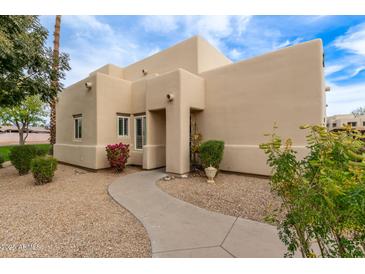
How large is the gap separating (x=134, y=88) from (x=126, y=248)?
9.57 metres

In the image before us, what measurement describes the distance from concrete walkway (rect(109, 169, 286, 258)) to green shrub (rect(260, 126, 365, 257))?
4.15ft

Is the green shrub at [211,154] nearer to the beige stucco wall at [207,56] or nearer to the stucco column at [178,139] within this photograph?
the stucco column at [178,139]

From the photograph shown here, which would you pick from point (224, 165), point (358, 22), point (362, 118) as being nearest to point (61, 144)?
point (224, 165)

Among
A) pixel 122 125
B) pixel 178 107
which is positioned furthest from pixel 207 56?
pixel 122 125

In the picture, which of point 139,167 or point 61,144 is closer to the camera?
point 139,167

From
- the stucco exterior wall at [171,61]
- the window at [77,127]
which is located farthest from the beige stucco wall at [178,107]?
the window at [77,127]

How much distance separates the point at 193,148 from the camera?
8461 millimetres

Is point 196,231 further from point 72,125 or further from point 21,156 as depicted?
point 72,125

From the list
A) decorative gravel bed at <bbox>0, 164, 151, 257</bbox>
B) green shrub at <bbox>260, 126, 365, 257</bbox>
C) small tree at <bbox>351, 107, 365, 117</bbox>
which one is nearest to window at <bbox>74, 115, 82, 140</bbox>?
decorative gravel bed at <bbox>0, 164, 151, 257</bbox>

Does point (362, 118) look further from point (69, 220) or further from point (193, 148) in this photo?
point (69, 220)

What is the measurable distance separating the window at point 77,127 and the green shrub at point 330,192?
11600 millimetres

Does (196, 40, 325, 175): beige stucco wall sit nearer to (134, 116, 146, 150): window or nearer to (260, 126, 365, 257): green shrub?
(134, 116, 146, 150): window

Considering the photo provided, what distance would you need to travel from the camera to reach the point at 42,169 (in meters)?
6.84

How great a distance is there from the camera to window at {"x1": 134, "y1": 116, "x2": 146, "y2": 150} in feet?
33.8
